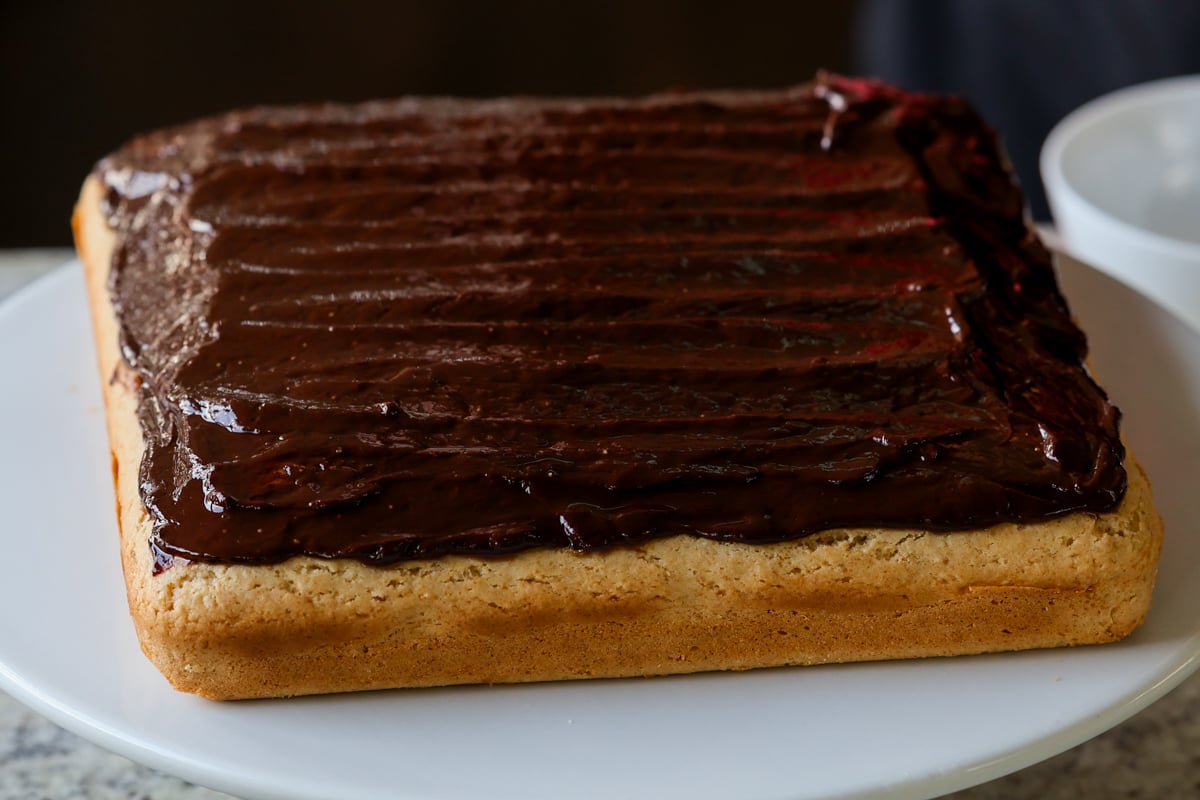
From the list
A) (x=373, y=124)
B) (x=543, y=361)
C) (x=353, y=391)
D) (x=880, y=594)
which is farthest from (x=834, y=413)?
(x=373, y=124)

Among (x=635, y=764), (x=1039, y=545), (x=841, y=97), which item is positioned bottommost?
(x=635, y=764)

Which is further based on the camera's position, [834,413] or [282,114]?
[282,114]

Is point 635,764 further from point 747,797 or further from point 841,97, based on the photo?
point 841,97

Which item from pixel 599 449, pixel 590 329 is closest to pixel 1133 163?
pixel 590 329

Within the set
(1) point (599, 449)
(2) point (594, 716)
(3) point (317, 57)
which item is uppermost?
(1) point (599, 449)

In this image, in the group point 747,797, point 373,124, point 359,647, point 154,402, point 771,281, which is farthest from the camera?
point 373,124

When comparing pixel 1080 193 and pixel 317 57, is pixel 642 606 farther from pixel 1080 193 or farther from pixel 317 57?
pixel 317 57
